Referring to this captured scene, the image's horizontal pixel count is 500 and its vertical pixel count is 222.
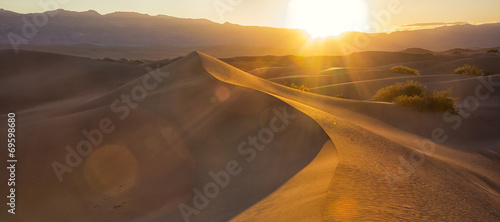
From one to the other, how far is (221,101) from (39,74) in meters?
16.6

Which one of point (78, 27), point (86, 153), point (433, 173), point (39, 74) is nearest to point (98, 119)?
point (86, 153)

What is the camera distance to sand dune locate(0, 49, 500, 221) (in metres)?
3.83

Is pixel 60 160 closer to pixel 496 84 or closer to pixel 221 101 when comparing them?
pixel 221 101

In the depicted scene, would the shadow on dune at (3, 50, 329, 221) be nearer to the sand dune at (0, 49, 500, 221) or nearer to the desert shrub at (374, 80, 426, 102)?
the sand dune at (0, 49, 500, 221)

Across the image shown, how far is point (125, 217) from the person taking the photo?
17.7 feet
